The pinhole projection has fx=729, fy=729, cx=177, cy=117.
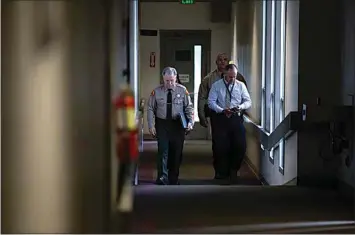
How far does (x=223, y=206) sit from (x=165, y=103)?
0.77m

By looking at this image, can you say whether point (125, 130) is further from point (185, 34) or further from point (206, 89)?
point (185, 34)

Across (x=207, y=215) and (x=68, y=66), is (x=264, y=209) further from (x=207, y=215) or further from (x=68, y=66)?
(x=68, y=66)

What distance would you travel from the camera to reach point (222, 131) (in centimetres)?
524

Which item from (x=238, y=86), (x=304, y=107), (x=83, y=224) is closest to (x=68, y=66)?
(x=83, y=224)

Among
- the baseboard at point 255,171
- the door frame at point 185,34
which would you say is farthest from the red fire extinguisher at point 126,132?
the door frame at point 185,34

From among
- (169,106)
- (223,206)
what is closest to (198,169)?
(223,206)

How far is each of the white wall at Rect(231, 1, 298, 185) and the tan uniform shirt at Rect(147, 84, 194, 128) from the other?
1.35 meters

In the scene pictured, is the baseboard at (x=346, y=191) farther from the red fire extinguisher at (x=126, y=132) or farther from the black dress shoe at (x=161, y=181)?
the red fire extinguisher at (x=126, y=132)

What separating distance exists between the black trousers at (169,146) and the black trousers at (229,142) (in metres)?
0.41

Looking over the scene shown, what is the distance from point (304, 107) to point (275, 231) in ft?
4.33

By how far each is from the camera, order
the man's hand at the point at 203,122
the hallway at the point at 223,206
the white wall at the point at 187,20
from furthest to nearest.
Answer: the white wall at the point at 187,20, the man's hand at the point at 203,122, the hallway at the point at 223,206

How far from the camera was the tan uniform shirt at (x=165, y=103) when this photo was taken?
10.8ft

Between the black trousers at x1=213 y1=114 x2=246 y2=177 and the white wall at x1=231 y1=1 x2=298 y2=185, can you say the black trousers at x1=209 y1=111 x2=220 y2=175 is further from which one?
the white wall at x1=231 y1=1 x2=298 y2=185

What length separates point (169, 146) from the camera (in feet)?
14.7
